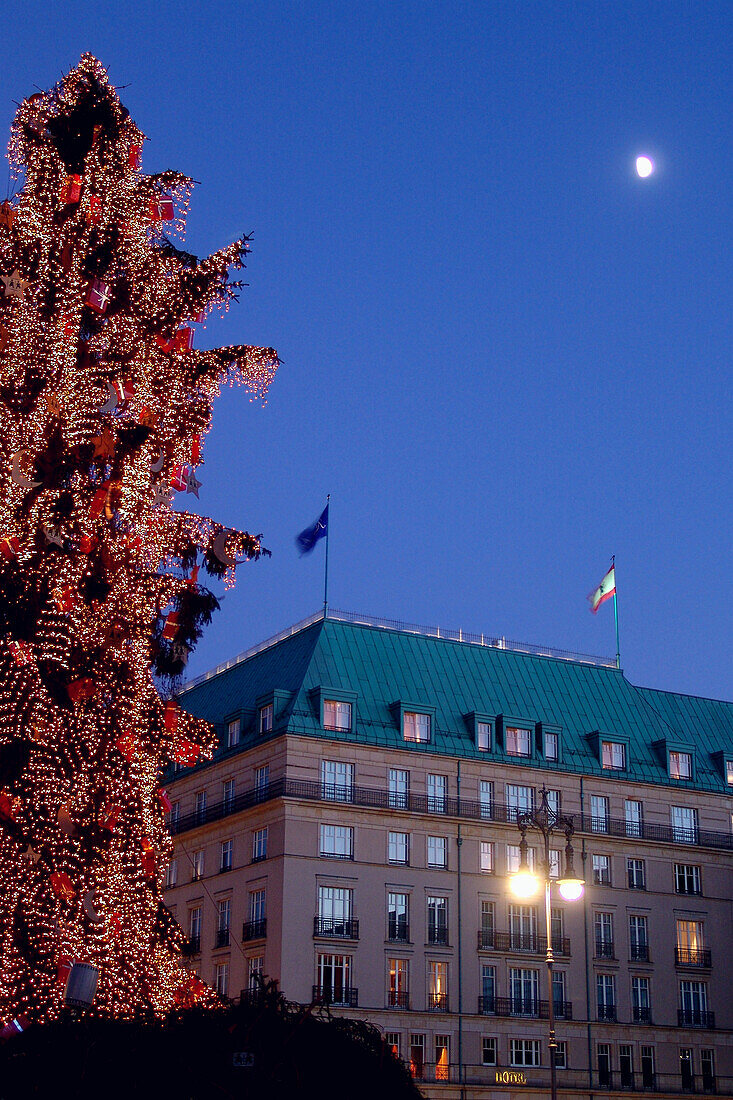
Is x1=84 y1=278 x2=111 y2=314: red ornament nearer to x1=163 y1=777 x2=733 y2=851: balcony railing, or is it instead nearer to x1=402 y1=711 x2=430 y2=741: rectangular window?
x1=163 y1=777 x2=733 y2=851: balcony railing

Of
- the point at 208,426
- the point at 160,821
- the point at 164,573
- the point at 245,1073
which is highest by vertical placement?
the point at 208,426

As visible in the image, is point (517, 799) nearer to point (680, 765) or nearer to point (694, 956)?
point (680, 765)

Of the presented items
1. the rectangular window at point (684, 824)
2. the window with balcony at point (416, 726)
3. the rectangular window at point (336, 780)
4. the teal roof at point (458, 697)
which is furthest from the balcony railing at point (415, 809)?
the window with balcony at point (416, 726)

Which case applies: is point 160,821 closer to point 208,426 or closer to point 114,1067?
point 208,426

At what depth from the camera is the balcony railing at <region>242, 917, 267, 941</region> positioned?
58.4 m

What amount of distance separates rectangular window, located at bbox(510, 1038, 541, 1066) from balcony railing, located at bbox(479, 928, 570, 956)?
3.74m

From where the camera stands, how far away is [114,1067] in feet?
34.6

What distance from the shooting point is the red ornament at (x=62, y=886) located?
63.7ft

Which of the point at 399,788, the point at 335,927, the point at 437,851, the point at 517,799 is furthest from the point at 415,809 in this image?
the point at 335,927

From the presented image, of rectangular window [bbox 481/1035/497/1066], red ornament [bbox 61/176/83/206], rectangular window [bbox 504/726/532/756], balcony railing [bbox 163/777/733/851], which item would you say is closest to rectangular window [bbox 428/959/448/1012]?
rectangular window [bbox 481/1035/497/1066]

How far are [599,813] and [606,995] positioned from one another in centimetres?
830

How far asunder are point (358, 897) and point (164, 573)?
128 feet

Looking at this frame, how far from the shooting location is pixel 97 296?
22516mm

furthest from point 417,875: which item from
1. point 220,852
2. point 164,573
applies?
point 164,573
